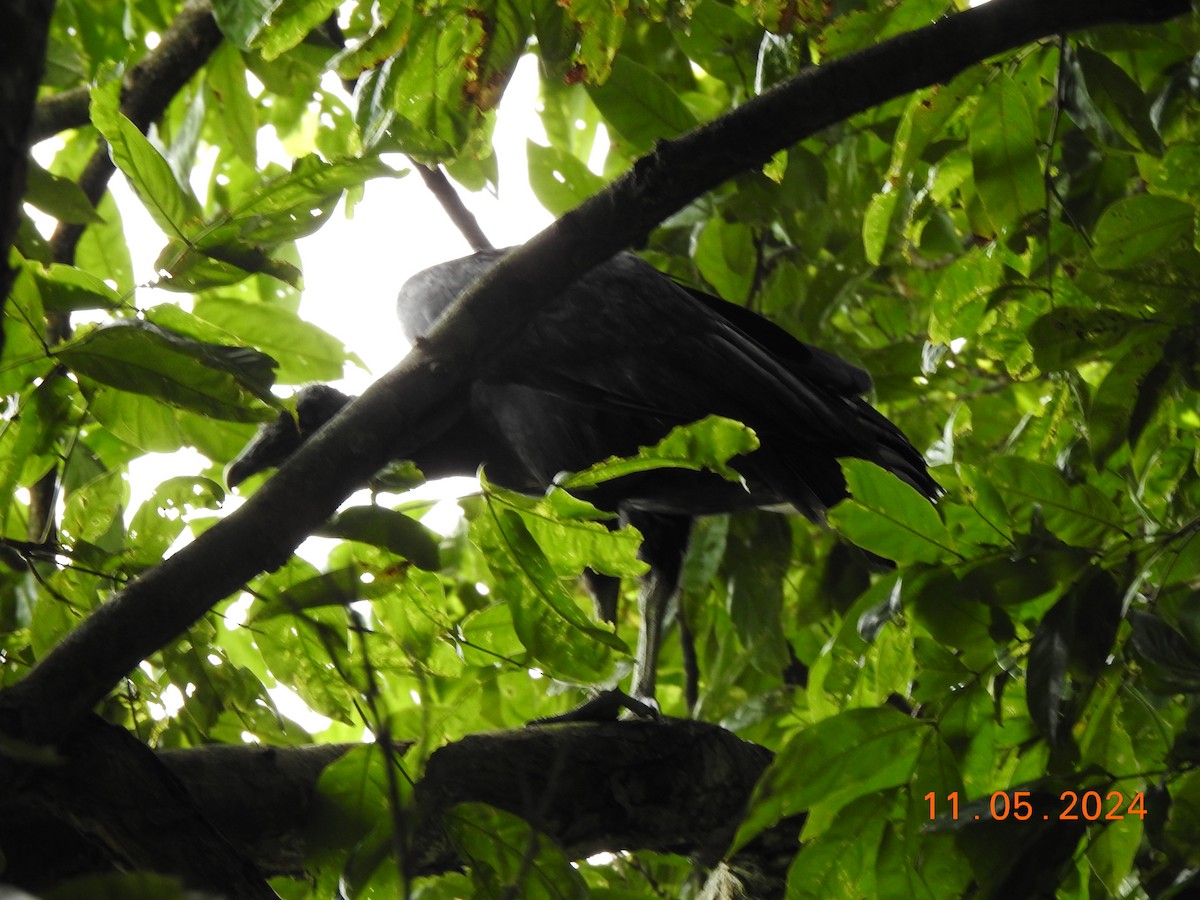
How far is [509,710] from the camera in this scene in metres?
3.24

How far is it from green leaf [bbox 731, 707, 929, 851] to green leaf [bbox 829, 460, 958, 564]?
0.24 meters

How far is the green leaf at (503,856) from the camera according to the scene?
4.86ft

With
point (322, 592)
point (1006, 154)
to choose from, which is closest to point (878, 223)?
point (1006, 154)

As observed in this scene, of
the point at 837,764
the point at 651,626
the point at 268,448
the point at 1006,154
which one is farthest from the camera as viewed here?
the point at 651,626

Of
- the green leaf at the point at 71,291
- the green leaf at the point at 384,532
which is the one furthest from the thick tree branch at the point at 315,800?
the green leaf at the point at 71,291

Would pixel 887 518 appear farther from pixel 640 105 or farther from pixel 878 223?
pixel 640 105

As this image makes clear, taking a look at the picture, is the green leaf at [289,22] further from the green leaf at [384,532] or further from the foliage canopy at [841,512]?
the green leaf at [384,532]

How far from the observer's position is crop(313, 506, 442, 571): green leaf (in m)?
1.73

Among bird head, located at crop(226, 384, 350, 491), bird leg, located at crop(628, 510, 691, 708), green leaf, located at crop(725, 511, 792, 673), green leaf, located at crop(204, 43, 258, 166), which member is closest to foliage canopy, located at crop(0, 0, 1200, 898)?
bird head, located at crop(226, 384, 350, 491)

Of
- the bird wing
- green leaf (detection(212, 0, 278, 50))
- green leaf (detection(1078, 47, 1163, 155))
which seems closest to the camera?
green leaf (detection(1078, 47, 1163, 155))

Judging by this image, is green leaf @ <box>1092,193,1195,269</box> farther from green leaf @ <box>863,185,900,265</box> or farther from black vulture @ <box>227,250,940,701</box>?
black vulture @ <box>227,250,940,701</box>

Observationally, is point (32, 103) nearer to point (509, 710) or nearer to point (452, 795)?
point (452, 795)

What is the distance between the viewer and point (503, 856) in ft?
4.97

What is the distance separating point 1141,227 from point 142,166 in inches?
59.3
